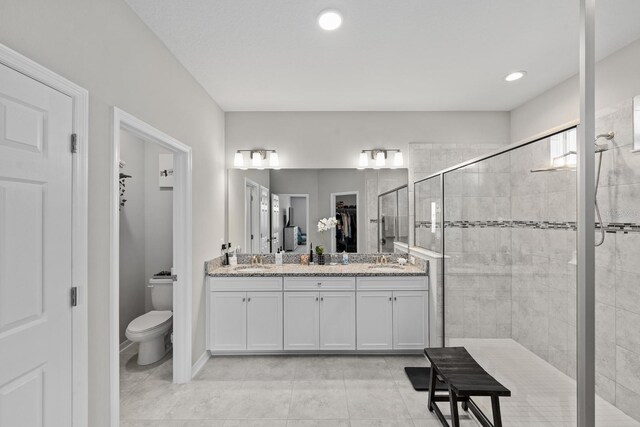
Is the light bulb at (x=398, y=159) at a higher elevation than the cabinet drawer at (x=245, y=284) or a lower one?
higher

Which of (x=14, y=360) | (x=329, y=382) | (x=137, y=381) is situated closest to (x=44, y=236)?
(x=14, y=360)

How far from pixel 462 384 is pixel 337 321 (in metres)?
1.47

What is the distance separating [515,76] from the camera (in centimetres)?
272

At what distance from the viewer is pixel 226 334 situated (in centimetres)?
307

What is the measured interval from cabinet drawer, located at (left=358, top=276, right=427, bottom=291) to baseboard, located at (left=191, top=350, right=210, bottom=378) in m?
1.66

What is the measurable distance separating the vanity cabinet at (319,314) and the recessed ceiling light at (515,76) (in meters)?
2.37

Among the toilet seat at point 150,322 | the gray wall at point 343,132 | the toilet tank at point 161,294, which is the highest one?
the gray wall at point 343,132

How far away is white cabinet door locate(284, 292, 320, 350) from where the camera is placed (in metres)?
3.07

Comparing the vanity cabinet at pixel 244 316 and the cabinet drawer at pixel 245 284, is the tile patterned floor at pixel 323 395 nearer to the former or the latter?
the vanity cabinet at pixel 244 316

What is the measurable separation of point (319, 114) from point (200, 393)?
3039 mm

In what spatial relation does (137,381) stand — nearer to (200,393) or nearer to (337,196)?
(200,393)

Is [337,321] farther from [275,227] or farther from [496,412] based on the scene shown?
[496,412]

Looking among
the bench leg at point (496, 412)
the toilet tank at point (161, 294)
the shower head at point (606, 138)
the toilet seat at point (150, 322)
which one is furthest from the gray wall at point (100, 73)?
the shower head at point (606, 138)

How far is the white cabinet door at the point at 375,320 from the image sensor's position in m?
3.07
